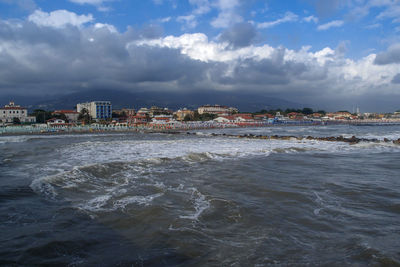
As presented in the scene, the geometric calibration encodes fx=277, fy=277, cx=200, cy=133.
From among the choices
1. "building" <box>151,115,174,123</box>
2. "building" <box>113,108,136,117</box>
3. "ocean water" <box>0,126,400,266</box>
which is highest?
"building" <box>113,108,136,117</box>

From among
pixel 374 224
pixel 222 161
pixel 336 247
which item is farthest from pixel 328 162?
pixel 336 247

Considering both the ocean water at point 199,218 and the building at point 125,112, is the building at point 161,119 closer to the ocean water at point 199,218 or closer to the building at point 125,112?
the building at point 125,112

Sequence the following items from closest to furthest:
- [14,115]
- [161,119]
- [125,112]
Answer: [14,115] < [161,119] < [125,112]

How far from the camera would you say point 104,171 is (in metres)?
10.6

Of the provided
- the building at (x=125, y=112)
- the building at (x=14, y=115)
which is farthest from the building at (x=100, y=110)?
the building at (x=14, y=115)

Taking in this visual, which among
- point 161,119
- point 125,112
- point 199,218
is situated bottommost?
point 199,218

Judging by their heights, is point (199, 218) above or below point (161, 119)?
below

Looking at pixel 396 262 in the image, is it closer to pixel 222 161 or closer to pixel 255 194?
pixel 255 194

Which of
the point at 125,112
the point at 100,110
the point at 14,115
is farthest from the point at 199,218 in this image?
the point at 125,112

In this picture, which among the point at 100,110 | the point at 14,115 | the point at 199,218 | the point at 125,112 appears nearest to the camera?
the point at 199,218

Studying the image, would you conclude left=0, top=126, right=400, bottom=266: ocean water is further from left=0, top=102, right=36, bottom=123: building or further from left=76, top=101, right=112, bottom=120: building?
left=76, top=101, right=112, bottom=120: building

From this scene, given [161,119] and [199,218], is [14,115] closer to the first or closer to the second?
[161,119]

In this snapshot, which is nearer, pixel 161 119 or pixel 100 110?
pixel 161 119

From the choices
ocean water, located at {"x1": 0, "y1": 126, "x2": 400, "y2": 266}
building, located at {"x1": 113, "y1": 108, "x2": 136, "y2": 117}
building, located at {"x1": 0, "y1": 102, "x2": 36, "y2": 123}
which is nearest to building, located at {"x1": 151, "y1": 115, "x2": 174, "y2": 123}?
building, located at {"x1": 113, "y1": 108, "x2": 136, "y2": 117}
